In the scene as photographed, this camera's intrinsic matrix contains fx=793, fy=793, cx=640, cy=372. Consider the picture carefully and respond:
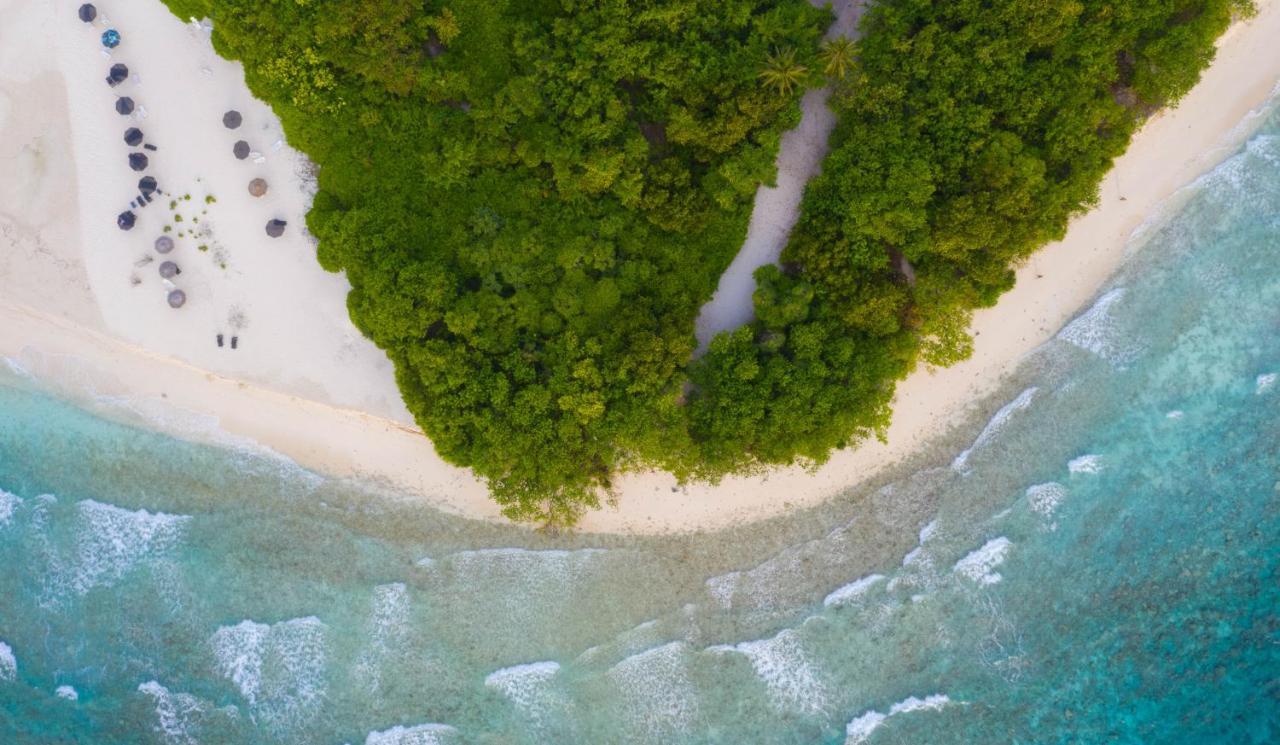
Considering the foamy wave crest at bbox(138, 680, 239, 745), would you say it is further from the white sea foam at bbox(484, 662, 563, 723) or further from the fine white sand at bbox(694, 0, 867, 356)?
the fine white sand at bbox(694, 0, 867, 356)

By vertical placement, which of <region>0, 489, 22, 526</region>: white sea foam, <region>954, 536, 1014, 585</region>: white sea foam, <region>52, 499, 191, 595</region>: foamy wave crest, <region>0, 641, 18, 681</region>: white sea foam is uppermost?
<region>0, 489, 22, 526</region>: white sea foam

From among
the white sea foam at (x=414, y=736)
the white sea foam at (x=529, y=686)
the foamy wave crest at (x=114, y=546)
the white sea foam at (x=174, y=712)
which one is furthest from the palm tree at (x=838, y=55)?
the white sea foam at (x=174, y=712)

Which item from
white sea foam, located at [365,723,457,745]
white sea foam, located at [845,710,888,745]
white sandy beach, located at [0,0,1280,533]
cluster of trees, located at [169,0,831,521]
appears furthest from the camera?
white sandy beach, located at [0,0,1280,533]

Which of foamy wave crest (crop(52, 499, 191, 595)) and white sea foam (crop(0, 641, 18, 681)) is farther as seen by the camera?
foamy wave crest (crop(52, 499, 191, 595))

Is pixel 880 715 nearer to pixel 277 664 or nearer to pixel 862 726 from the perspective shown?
pixel 862 726

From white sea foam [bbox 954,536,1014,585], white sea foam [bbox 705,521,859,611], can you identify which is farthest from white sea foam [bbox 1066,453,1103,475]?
white sea foam [bbox 705,521,859,611]
